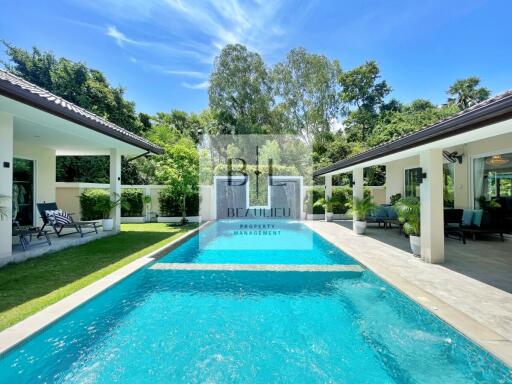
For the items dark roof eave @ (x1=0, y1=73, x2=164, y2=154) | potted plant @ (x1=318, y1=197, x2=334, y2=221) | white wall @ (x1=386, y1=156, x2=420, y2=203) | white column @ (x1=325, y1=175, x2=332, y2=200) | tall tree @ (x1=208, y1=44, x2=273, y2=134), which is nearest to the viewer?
dark roof eave @ (x1=0, y1=73, x2=164, y2=154)

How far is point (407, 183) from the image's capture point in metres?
16.6

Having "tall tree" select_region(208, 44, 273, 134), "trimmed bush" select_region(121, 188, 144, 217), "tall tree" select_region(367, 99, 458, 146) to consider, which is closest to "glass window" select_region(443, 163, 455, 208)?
"tall tree" select_region(367, 99, 458, 146)

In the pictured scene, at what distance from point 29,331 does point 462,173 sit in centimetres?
1561

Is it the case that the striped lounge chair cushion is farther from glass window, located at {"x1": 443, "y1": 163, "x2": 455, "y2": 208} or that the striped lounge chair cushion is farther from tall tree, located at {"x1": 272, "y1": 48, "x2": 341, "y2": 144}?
tall tree, located at {"x1": 272, "y1": 48, "x2": 341, "y2": 144}

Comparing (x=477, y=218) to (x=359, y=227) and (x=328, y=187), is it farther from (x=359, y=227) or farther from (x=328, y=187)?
(x=328, y=187)

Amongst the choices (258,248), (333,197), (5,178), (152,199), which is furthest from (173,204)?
(5,178)

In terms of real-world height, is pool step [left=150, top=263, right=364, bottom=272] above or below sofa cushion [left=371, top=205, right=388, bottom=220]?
below

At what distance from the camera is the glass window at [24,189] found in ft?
39.7

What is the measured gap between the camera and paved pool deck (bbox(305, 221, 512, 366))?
394 centimetres

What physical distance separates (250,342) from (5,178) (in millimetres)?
7229

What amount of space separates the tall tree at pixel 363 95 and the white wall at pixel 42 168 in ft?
96.2

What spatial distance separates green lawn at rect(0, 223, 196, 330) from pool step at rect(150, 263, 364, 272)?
1298 millimetres

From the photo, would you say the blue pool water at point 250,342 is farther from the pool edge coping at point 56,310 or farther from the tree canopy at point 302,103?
the tree canopy at point 302,103

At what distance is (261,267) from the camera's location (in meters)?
8.04
